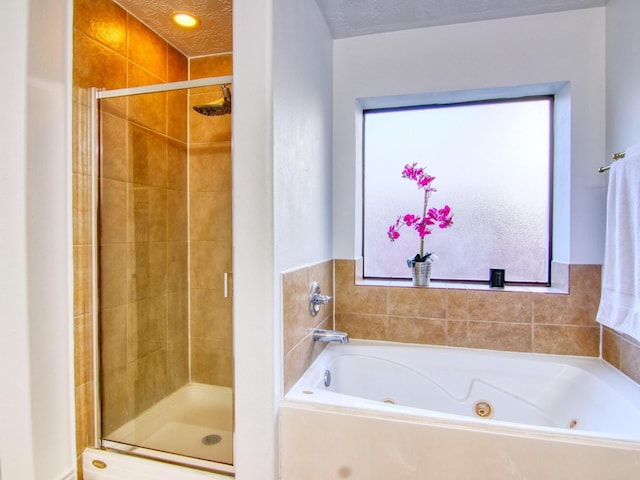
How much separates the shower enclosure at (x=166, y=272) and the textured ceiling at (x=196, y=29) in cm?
41

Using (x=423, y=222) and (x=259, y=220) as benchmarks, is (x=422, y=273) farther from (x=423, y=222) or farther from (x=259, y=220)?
(x=259, y=220)

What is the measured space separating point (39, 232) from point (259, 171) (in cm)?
88

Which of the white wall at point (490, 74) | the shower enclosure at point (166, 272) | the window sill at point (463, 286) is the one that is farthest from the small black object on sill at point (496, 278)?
the shower enclosure at point (166, 272)

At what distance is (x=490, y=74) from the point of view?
1.92 metres

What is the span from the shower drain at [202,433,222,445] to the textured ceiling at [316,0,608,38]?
2.25 m

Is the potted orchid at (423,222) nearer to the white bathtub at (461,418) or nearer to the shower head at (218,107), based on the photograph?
the white bathtub at (461,418)

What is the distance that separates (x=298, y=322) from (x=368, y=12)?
1660 millimetres

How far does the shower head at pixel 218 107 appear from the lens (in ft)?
5.44

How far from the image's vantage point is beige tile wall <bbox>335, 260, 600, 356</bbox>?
1.82 meters

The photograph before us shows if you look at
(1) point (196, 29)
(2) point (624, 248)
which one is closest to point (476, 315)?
(2) point (624, 248)

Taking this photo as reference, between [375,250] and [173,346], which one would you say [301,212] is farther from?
[173,346]

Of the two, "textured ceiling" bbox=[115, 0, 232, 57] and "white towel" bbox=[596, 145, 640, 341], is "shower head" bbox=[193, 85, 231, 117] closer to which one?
"textured ceiling" bbox=[115, 0, 232, 57]

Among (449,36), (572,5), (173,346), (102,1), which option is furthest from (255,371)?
(572,5)

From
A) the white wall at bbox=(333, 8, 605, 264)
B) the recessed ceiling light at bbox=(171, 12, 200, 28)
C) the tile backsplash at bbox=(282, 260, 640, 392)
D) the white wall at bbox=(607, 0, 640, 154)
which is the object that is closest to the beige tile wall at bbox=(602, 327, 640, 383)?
the tile backsplash at bbox=(282, 260, 640, 392)
